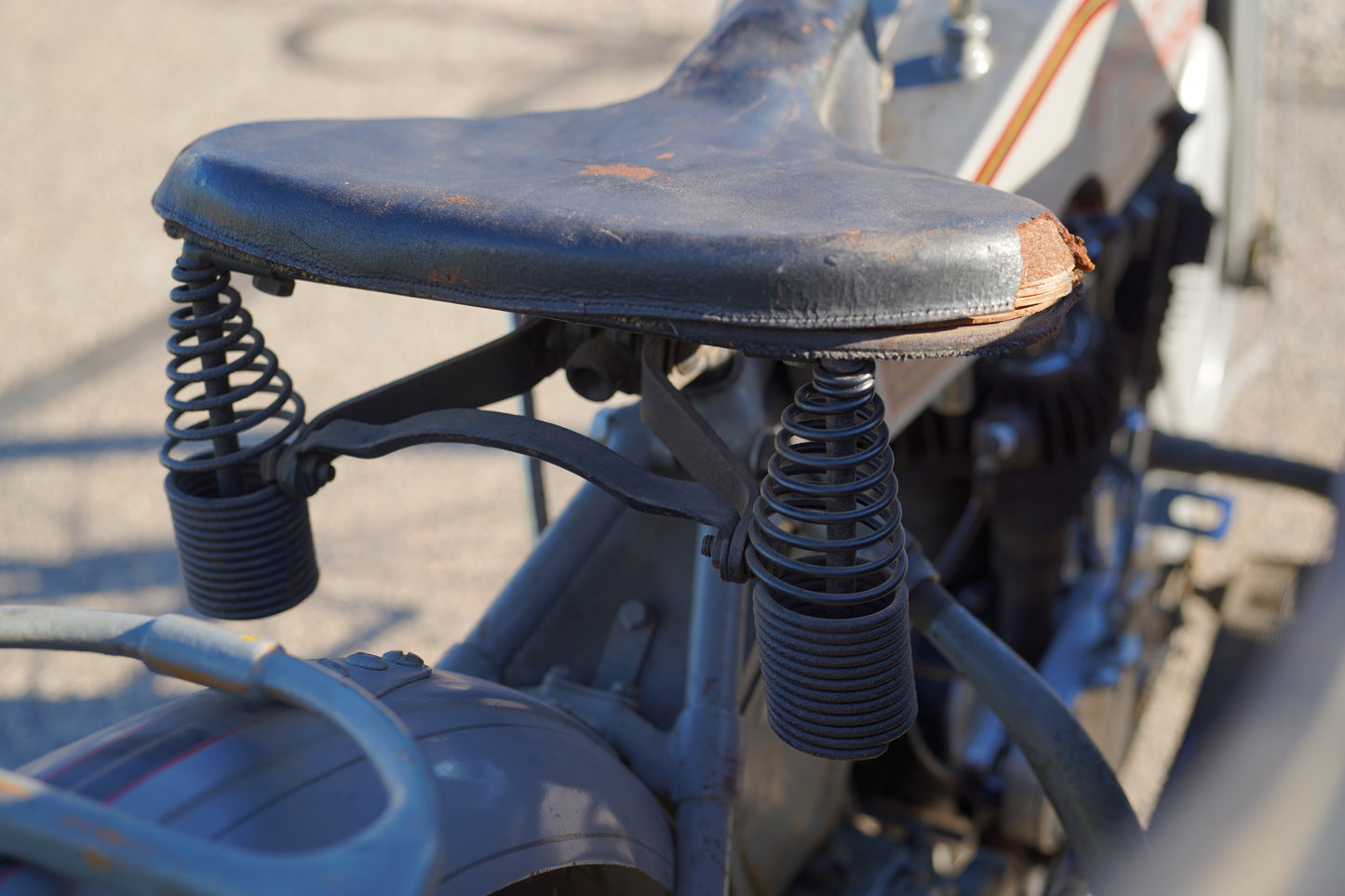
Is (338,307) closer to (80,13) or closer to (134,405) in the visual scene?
(134,405)

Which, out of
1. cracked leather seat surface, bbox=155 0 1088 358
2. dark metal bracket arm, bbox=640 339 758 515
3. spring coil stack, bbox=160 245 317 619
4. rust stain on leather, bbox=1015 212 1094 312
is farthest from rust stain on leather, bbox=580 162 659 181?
spring coil stack, bbox=160 245 317 619

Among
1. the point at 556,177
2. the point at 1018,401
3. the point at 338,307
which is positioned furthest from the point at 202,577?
the point at 338,307

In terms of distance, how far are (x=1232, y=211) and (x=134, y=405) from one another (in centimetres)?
268

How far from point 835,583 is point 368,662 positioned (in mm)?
357

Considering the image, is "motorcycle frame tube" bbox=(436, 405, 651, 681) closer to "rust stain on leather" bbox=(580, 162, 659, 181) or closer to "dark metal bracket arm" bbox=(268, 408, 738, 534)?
"dark metal bracket arm" bbox=(268, 408, 738, 534)

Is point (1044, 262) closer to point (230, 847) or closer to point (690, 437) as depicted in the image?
point (690, 437)

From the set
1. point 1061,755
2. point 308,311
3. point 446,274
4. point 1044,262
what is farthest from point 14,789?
point 308,311

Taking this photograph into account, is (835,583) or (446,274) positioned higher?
(446,274)

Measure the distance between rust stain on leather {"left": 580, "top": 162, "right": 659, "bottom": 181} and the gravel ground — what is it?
67.1 inches

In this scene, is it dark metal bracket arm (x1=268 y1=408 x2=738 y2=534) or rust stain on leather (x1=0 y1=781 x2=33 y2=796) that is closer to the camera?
rust stain on leather (x1=0 y1=781 x2=33 y2=796)

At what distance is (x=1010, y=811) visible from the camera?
1530 mm

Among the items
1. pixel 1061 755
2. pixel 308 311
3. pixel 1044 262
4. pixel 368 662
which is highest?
pixel 1044 262

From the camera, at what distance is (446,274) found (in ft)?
2.36

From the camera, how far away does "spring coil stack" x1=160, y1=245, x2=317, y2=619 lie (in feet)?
3.25
